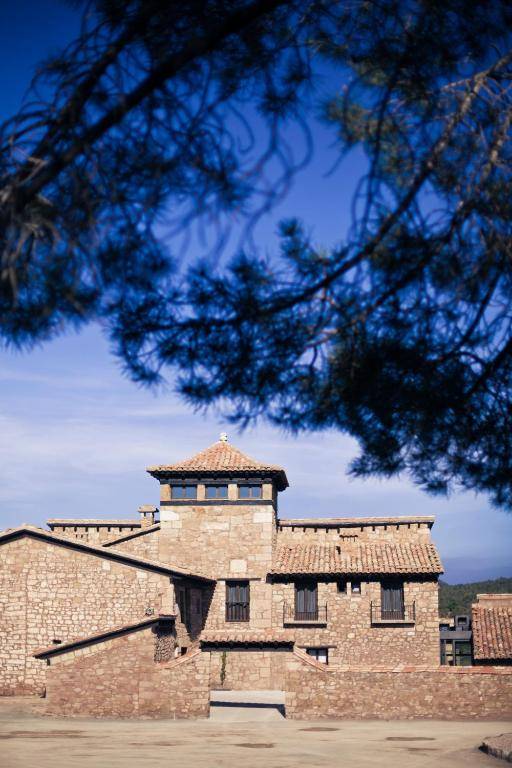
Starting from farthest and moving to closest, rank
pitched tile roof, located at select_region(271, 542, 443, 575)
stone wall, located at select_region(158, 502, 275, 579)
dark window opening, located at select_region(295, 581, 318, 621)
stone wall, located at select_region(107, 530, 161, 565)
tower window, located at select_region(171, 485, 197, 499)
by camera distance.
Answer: tower window, located at select_region(171, 485, 197, 499) < stone wall, located at select_region(107, 530, 161, 565) < stone wall, located at select_region(158, 502, 275, 579) < dark window opening, located at select_region(295, 581, 318, 621) < pitched tile roof, located at select_region(271, 542, 443, 575)

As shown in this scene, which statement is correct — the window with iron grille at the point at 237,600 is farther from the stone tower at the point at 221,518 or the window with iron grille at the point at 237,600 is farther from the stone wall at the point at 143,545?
the stone wall at the point at 143,545

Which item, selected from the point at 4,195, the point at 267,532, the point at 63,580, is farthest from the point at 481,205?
the point at 267,532

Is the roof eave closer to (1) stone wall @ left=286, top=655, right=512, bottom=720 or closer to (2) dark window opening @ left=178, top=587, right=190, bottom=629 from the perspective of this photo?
(2) dark window opening @ left=178, top=587, right=190, bottom=629

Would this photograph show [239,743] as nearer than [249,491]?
Yes

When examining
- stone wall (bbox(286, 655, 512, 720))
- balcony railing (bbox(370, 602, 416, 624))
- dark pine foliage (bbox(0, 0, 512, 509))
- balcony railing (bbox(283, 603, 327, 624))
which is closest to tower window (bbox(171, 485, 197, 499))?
balcony railing (bbox(283, 603, 327, 624))

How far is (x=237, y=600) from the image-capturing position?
1271 inches

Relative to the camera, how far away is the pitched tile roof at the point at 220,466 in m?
33.1

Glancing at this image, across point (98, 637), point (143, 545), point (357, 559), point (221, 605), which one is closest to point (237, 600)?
point (221, 605)

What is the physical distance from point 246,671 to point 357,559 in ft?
20.7

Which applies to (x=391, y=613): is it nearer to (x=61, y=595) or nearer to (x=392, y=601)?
(x=392, y=601)

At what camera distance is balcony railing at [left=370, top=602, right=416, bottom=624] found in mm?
30969

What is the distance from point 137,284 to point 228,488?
25975mm

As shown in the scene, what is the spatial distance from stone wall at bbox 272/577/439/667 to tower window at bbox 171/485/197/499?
18.1ft

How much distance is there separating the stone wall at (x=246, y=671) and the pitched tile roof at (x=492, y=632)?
7.26m
